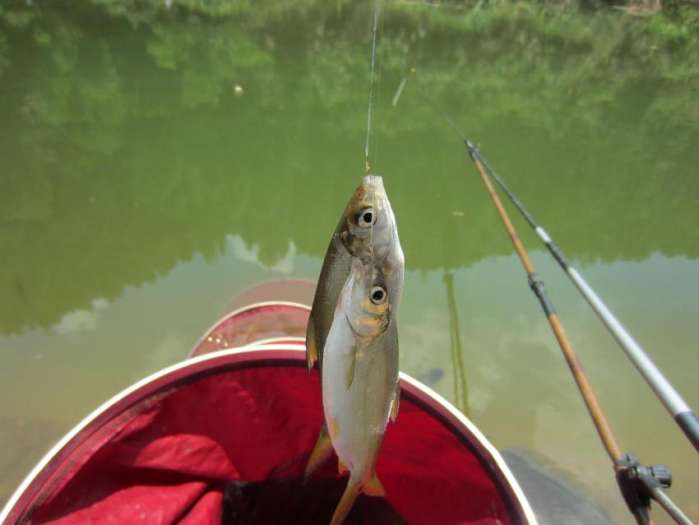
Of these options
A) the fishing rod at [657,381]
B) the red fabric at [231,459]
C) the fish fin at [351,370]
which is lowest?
the red fabric at [231,459]

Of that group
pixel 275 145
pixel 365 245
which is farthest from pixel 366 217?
pixel 275 145

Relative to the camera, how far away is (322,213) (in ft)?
13.0

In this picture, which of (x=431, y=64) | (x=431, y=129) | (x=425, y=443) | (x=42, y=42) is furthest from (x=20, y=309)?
(x=431, y=64)

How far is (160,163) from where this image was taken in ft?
14.5

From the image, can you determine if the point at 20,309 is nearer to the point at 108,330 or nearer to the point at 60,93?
the point at 108,330

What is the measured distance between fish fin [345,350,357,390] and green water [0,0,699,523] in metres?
1.86

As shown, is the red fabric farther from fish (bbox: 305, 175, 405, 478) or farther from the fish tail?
fish (bbox: 305, 175, 405, 478)

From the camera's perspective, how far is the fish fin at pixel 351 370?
Result: 772mm

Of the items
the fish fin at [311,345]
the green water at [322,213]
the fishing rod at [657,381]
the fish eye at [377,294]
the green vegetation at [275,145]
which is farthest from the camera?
the green vegetation at [275,145]

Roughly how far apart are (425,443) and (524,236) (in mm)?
3054

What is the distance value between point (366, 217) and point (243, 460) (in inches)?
40.3

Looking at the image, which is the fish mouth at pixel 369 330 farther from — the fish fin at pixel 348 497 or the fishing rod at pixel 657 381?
the fishing rod at pixel 657 381

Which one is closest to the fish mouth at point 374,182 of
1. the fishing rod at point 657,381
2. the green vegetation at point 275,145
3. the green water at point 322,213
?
the fishing rod at point 657,381

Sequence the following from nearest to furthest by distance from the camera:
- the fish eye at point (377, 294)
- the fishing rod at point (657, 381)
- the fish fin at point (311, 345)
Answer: the fish eye at point (377, 294)
the fish fin at point (311, 345)
the fishing rod at point (657, 381)
